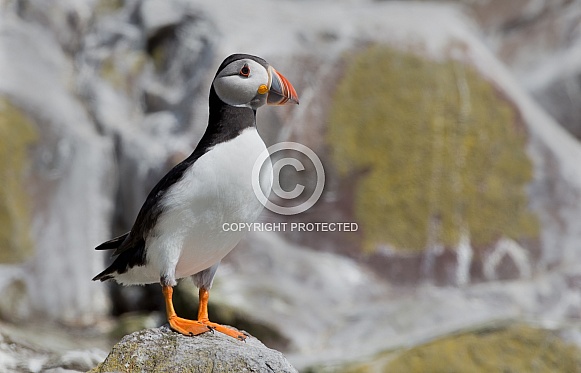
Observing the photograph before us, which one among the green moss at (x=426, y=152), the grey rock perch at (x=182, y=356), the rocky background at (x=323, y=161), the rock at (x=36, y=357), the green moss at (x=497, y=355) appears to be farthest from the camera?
the green moss at (x=426, y=152)

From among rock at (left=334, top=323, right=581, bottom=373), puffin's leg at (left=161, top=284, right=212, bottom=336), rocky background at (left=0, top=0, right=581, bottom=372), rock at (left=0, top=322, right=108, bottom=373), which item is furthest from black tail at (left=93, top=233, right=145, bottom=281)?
rocky background at (left=0, top=0, right=581, bottom=372)

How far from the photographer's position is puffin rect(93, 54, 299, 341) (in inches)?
186

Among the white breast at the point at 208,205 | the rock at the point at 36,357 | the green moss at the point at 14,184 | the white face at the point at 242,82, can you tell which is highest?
the green moss at the point at 14,184

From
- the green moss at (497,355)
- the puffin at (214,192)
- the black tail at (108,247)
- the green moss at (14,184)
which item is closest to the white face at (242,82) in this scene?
the puffin at (214,192)

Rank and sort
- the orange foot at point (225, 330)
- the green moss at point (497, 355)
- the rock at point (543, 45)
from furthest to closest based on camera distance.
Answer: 1. the rock at point (543, 45)
2. the green moss at point (497, 355)
3. the orange foot at point (225, 330)

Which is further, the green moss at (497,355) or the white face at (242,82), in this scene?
the green moss at (497,355)

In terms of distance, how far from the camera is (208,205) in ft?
15.6

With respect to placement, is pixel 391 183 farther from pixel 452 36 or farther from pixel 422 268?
pixel 452 36

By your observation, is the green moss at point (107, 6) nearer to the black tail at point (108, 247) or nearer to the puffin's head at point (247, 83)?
the black tail at point (108, 247)

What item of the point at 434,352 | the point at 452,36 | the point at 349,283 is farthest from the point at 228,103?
the point at 452,36

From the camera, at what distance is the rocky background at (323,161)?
38.3ft

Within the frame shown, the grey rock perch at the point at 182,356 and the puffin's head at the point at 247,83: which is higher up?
the puffin's head at the point at 247,83

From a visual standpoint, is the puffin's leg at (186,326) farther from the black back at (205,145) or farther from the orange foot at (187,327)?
the black back at (205,145)

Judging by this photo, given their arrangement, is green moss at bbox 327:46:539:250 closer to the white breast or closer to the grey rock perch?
the white breast
